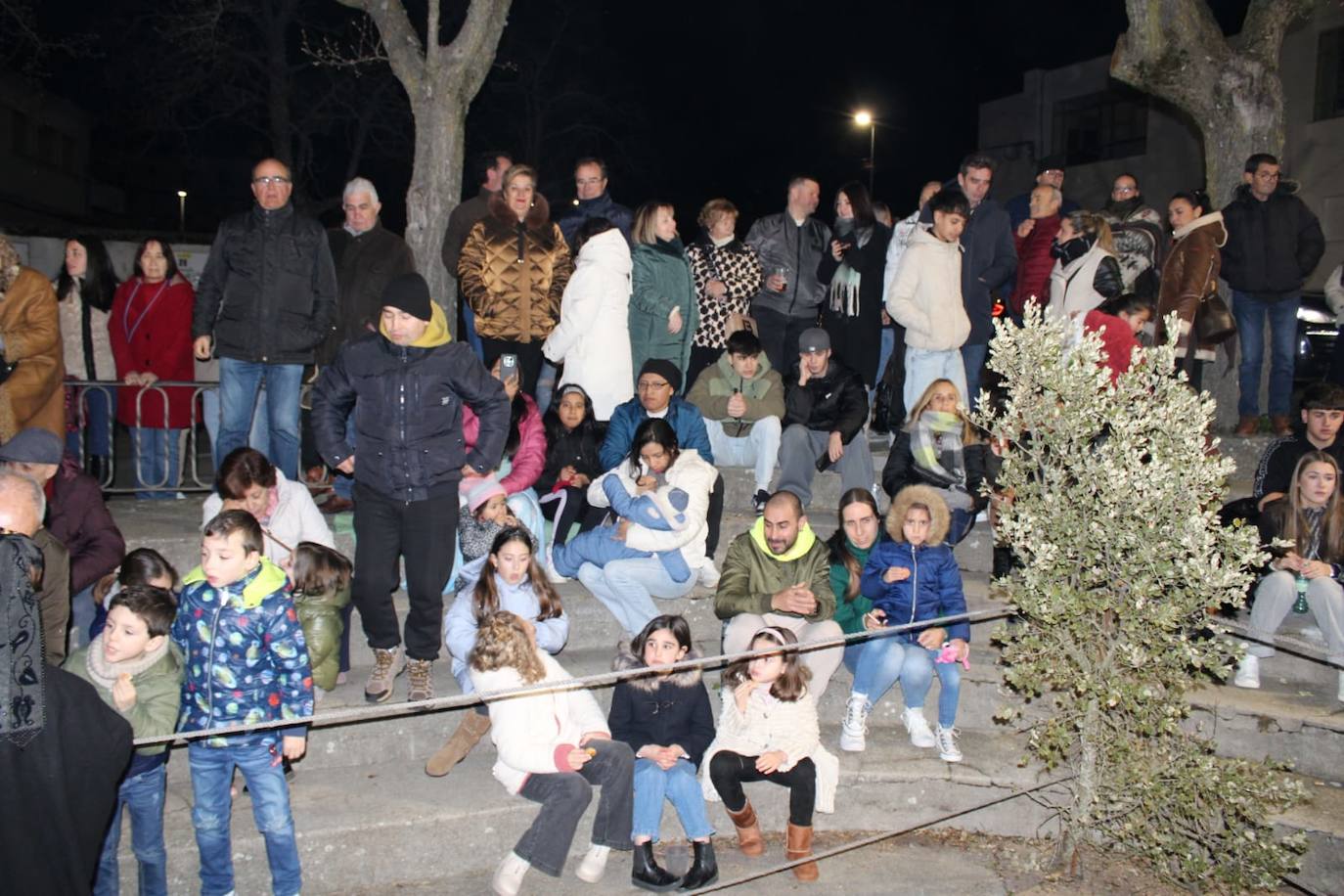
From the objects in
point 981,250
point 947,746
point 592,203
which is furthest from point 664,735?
point 981,250

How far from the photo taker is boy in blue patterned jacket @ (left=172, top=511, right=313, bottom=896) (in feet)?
14.7

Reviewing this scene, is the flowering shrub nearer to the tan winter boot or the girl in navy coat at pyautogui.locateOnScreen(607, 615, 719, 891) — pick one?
the tan winter boot

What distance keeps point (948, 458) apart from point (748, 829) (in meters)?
2.63

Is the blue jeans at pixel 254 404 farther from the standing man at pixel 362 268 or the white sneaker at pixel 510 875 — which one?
the white sneaker at pixel 510 875

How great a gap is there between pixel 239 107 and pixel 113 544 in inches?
853

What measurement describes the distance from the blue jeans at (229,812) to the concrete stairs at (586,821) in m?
0.24

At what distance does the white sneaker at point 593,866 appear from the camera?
5.08 m

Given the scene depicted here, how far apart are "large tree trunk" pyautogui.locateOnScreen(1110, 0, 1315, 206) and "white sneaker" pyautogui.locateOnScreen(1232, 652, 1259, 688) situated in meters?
4.58

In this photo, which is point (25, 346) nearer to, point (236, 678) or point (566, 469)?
point (236, 678)

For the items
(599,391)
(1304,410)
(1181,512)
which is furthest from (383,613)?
(1304,410)

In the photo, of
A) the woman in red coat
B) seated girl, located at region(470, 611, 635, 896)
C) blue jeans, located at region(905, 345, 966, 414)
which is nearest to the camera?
seated girl, located at region(470, 611, 635, 896)

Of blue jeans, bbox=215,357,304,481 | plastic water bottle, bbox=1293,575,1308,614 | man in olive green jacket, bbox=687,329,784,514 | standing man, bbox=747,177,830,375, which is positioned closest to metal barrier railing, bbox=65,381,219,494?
blue jeans, bbox=215,357,304,481

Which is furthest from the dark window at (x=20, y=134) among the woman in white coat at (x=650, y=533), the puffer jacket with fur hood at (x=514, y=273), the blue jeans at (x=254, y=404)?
the woman in white coat at (x=650, y=533)

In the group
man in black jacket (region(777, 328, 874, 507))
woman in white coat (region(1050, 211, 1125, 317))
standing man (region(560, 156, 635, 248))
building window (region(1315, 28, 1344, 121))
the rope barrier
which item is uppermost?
building window (region(1315, 28, 1344, 121))
